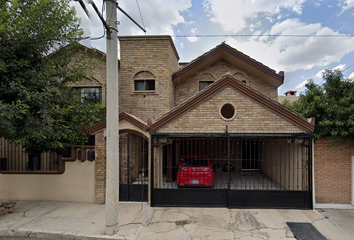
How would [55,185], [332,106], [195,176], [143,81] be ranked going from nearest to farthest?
1. [332,106]
2. [55,185]
3. [195,176]
4. [143,81]

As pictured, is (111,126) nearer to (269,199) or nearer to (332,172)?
(269,199)

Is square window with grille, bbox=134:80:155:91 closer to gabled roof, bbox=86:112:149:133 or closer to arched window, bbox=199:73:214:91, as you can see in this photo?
arched window, bbox=199:73:214:91

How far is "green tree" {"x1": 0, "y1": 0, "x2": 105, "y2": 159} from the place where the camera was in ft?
18.5

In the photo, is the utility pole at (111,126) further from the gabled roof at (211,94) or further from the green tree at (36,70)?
the green tree at (36,70)

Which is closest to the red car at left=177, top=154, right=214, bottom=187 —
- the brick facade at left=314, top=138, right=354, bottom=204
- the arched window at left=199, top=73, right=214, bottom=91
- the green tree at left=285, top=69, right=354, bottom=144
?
the brick facade at left=314, top=138, right=354, bottom=204

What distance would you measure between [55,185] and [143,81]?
6.02 m

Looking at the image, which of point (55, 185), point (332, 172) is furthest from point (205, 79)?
point (55, 185)

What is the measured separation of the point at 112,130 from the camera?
4.67 metres

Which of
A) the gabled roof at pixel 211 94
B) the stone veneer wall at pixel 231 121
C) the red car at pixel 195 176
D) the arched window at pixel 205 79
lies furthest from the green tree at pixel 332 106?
the arched window at pixel 205 79

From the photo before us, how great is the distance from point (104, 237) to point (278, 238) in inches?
166

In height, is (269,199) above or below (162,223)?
above

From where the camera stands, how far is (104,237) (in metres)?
4.68

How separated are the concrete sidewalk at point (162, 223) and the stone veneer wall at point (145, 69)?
15.9 ft

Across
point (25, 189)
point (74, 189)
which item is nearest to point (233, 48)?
point (74, 189)
